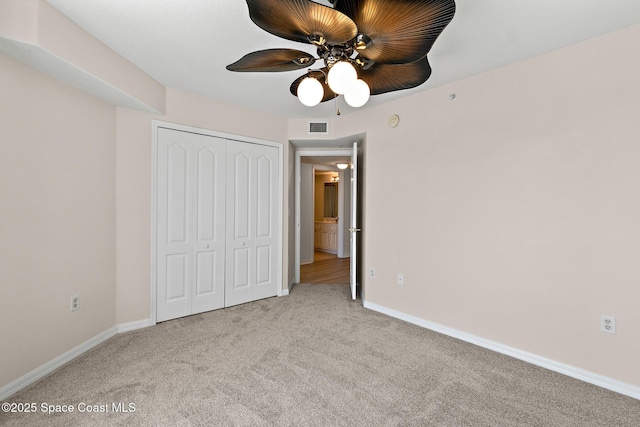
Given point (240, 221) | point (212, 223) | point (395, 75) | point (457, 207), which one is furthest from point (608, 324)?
point (212, 223)

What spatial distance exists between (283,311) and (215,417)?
1824 millimetres

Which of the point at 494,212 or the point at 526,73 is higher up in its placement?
the point at 526,73

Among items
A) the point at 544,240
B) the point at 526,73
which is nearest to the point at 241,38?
the point at 526,73

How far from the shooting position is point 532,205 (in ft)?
7.96

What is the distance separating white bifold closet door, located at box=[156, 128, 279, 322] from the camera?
3.22 m

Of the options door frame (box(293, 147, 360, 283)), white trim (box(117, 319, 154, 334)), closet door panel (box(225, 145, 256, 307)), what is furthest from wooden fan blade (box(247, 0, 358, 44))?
door frame (box(293, 147, 360, 283))

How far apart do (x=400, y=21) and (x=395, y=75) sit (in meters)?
0.55

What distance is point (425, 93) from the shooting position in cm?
315

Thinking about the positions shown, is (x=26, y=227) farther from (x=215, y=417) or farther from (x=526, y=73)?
(x=526, y=73)

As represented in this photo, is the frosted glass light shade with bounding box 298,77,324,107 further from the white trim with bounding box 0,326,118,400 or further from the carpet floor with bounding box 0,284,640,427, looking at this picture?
the white trim with bounding box 0,326,118,400

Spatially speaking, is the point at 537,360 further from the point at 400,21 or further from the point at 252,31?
the point at 252,31

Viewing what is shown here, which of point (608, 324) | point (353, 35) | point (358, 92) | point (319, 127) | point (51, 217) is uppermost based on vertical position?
point (319, 127)

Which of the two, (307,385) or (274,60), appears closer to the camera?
(274,60)

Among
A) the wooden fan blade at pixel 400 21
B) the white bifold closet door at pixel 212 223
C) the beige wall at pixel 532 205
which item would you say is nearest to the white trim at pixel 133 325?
the white bifold closet door at pixel 212 223
